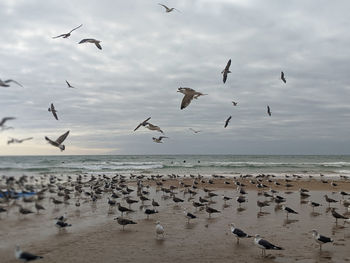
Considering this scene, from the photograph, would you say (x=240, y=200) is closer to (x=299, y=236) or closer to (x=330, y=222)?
(x=330, y=222)

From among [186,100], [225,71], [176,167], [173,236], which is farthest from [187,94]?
[176,167]

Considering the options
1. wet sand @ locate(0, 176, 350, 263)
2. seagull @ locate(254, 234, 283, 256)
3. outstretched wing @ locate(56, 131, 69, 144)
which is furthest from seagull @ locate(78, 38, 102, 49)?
seagull @ locate(254, 234, 283, 256)

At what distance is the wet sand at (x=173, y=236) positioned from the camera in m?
9.65

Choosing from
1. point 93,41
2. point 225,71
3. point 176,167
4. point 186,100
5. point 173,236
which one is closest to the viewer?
point 186,100

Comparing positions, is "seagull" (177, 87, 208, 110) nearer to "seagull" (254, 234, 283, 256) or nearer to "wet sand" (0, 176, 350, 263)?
"wet sand" (0, 176, 350, 263)

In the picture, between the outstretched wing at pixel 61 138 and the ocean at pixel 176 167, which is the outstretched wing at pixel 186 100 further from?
the ocean at pixel 176 167

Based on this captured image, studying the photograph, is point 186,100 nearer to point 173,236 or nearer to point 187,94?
point 187,94

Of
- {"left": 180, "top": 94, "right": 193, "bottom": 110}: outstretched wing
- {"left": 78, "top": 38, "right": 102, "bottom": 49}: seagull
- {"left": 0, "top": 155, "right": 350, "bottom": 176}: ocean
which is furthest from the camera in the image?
{"left": 0, "top": 155, "right": 350, "bottom": 176}: ocean

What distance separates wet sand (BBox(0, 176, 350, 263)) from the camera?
31.7ft

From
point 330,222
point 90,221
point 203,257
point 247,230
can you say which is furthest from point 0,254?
point 330,222

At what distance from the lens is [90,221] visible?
14.2m

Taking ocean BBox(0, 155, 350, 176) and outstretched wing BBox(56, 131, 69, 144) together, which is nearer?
outstretched wing BBox(56, 131, 69, 144)

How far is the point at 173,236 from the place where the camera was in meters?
11.9

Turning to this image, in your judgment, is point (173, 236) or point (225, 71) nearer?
point (225, 71)
